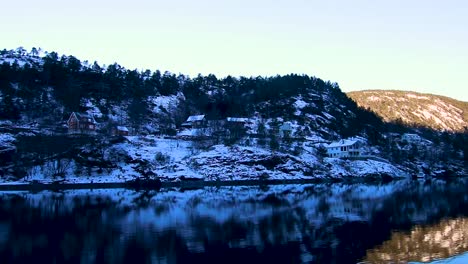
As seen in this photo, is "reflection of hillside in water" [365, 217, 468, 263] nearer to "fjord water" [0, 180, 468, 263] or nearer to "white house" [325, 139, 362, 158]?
"fjord water" [0, 180, 468, 263]

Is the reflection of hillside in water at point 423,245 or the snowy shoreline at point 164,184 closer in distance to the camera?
the reflection of hillside in water at point 423,245

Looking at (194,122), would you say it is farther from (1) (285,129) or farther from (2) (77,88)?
(2) (77,88)

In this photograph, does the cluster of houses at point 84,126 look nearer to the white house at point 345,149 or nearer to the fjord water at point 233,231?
the white house at point 345,149

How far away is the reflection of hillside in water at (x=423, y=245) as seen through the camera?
2763 centimetres

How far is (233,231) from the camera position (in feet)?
127

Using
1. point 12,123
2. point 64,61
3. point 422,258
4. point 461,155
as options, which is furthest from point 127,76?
point 422,258

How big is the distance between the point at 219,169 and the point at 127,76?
102366mm

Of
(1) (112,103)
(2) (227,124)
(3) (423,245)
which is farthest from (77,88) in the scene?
(3) (423,245)

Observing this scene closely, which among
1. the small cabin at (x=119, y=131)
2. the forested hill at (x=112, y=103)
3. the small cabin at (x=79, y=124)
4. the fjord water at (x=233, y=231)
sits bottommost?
the fjord water at (x=233, y=231)

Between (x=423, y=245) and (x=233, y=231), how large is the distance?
1552cm

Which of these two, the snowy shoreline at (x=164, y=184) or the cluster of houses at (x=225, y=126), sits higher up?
the cluster of houses at (x=225, y=126)

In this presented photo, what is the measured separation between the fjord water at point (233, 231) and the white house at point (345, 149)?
80.7 m

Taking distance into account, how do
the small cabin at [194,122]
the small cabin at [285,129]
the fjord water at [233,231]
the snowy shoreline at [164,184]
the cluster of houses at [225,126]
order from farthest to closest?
the small cabin at [285,129] → the small cabin at [194,122] → the cluster of houses at [225,126] → the snowy shoreline at [164,184] → the fjord water at [233,231]

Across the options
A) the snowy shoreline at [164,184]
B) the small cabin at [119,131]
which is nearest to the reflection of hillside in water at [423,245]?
the snowy shoreline at [164,184]
